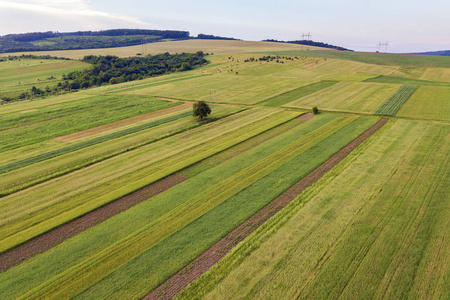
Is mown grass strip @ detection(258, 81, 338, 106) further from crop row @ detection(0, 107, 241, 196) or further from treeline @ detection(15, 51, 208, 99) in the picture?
treeline @ detection(15, 51, 208, 99)

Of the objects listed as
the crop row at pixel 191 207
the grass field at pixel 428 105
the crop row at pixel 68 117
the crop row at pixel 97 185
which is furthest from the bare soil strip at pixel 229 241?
the crop row at pixel 68 117

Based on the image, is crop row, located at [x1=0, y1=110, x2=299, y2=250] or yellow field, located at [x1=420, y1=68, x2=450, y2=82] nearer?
crop row, located at [x1=0, y1=110, x2=299, y2=250]

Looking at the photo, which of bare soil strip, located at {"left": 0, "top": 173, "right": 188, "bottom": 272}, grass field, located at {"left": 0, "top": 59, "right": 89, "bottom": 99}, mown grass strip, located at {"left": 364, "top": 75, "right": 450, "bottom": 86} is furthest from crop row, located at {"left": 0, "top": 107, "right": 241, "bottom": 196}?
mown grass strip, located at {"left": 364, "top": 75, "right": 450, "bottom": 86}

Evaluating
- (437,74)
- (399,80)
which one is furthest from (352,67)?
(399,80)

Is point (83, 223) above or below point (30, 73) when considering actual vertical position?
below

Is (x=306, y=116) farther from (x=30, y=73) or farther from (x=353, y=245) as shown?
(x=30, y=73)

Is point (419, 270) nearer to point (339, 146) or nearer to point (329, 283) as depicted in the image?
point (329, 283)

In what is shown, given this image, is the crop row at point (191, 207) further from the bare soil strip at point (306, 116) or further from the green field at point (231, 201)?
the bare soil strip at point (306, 116)
